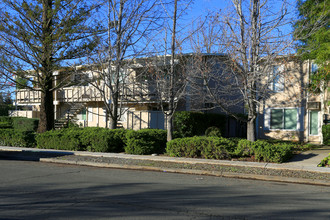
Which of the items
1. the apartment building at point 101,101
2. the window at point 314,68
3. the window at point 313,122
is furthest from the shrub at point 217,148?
the window at point 314,68

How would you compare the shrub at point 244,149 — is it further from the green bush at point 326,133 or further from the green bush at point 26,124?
the green bush at point 26,124

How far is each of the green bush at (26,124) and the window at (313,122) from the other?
19952 mm

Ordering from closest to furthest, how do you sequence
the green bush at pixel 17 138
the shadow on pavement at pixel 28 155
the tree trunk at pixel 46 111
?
the shadow on pavement at pixel 28 155 → the green bush at pixel 17 138 → the tree trunk at pixel 46 111

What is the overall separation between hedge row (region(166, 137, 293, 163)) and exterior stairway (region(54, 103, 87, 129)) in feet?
46.4

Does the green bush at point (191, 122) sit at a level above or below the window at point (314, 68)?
below

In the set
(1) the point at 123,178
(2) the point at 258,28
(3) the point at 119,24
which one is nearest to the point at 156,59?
(3) the point at 119,24

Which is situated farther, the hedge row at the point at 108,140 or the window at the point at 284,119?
the window at the point at 284,119

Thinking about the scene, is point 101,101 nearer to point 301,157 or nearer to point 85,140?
point 85,140

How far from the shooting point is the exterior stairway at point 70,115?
2598 cm

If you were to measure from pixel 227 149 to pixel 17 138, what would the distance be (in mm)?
11524

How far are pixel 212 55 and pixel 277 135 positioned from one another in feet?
25.8

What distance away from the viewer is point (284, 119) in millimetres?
18984

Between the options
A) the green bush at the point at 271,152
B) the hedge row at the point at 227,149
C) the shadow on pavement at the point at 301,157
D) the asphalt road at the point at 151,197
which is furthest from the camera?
the shadow on pavement at the point at 301,157

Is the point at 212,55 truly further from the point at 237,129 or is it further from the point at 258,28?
the point at 237,129
